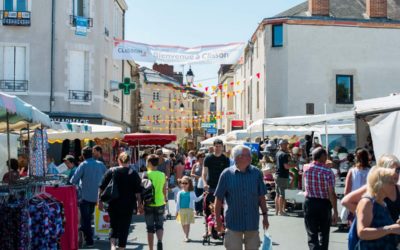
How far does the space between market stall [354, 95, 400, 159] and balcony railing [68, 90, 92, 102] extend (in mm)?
21821

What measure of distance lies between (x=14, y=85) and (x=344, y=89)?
17.1 m

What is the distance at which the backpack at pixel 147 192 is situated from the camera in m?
11.2

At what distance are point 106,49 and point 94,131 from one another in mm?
16403

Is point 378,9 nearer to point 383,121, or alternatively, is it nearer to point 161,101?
point 383,121

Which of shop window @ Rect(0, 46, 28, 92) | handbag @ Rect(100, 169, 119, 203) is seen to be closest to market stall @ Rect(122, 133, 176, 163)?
shop window @ Rect(0, 46, 28, 92)

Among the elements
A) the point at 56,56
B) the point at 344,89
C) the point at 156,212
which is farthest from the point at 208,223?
the point at 344,89

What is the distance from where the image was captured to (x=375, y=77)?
119 feet

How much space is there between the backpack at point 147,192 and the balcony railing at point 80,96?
20564mm

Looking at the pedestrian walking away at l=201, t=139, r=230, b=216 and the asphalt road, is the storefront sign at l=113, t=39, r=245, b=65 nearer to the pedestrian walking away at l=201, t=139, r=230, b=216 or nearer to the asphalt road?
the asphalt road

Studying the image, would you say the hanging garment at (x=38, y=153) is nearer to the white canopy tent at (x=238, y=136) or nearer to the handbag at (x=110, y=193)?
the handbag at (x=110, y=193)

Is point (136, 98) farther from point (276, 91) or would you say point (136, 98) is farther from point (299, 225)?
point (299, 225)

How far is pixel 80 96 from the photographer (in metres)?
31.4

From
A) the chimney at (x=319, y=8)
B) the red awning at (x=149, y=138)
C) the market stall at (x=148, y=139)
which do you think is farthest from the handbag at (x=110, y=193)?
the chimney at (x=319, y=8)

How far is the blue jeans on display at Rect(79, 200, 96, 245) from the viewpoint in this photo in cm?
1279
